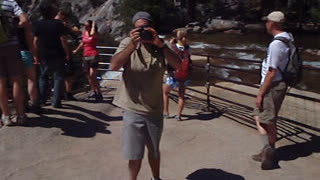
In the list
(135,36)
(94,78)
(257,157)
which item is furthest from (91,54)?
(135,36)

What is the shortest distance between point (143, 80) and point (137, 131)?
48 cm

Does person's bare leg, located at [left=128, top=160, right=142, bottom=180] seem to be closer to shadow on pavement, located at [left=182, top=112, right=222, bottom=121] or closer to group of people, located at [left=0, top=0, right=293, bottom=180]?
group of people, located at [left=0, top=0, right=293, bottom=180]

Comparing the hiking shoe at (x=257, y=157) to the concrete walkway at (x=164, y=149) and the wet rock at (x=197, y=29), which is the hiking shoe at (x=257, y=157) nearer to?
the concrete walkway at (x=164, y=149)

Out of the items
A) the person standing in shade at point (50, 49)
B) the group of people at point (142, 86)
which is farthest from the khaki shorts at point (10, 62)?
the group of people at point (142, 86)

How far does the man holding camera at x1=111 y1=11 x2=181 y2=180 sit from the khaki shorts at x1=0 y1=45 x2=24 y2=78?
2.41 m

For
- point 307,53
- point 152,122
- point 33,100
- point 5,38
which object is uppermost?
point 5,38

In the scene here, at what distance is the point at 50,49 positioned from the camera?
7.91 meters

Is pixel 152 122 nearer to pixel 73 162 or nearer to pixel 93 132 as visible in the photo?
pixel 73 162

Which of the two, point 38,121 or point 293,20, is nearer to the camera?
point 38,121

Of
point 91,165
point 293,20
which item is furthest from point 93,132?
point 293,20

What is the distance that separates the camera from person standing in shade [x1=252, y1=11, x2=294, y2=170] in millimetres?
5355

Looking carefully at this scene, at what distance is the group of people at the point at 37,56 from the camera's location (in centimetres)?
653

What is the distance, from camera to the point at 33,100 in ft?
24.5

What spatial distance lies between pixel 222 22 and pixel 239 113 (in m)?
31.5
